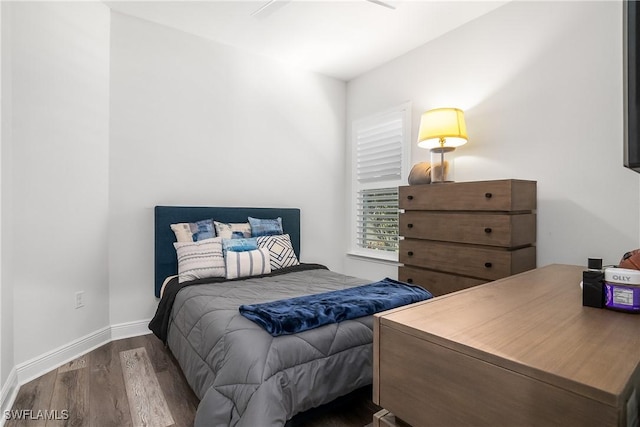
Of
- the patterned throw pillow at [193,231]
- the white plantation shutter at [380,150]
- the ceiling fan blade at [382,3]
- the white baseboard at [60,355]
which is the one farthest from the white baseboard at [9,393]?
the white plantation shutter at [380,150]

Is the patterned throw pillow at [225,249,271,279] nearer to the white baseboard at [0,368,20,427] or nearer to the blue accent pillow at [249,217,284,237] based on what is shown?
the blue accent pillow at [249,217,284,237]

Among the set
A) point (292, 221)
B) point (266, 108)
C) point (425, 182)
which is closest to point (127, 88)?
point (266, 108)

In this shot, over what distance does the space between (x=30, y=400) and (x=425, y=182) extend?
10.0 ft

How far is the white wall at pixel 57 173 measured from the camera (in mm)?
2090

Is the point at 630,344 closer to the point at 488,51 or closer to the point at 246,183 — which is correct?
the point at 488,51

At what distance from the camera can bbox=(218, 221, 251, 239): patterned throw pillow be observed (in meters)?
2.96

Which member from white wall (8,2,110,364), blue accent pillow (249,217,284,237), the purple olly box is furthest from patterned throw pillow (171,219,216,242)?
the purple olly box

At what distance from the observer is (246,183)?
3439mm

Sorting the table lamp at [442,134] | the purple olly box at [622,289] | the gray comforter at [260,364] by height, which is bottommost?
the gray comforter at [260,364]

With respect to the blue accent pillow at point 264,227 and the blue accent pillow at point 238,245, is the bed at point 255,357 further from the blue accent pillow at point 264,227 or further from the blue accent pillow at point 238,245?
the blue accent pillow at point 264,227

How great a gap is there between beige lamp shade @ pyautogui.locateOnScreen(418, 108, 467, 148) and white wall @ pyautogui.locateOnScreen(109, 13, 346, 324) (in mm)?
1551

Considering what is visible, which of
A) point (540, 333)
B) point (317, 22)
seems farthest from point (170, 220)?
point (540, 333)

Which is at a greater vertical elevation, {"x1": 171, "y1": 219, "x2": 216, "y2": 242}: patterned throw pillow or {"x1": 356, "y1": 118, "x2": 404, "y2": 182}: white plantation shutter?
{"x1": 356, "y1": 118, "x2": 404, "y2": 182}: white plantation shutter

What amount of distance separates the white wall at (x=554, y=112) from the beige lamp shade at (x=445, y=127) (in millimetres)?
280
